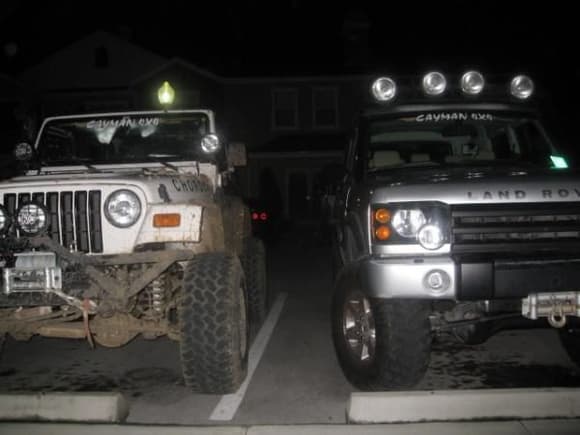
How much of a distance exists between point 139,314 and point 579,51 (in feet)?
58.4

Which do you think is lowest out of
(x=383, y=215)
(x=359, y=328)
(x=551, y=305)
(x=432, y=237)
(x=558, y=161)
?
(x=359, y=328)

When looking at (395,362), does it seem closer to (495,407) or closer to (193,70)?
(495,407)

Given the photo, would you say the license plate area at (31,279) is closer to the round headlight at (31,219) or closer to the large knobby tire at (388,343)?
the round headlight at (31,219)

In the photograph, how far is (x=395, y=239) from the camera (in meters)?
4.27

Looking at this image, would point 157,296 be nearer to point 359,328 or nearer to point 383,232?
point 359,328

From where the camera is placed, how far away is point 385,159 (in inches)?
232

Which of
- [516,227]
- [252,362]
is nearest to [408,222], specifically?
[516,227]

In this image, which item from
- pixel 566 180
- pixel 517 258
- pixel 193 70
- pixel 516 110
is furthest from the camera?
pixel 193 70

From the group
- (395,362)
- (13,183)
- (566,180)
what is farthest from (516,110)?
(13,183)

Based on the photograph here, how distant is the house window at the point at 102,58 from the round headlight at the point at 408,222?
27.9m

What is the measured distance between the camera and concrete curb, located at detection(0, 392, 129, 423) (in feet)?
14.0

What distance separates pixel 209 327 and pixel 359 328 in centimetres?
114

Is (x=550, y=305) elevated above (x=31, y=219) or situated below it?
below

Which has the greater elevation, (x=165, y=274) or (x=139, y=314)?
(x=165, y=274)
